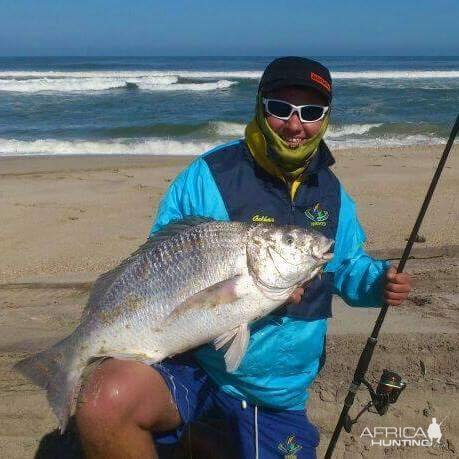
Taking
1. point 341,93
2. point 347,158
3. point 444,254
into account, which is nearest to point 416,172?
point 347,158

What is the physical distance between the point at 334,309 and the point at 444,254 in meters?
1.52

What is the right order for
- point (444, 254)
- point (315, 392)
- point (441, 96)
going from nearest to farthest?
point (315, 392) < point (444, 254) < point (441, 96)

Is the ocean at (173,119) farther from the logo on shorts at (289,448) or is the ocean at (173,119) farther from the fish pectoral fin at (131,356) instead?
the fish pectoral fin at (131,356)

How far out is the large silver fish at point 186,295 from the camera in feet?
7.77

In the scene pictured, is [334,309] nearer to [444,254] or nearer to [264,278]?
[444,254]

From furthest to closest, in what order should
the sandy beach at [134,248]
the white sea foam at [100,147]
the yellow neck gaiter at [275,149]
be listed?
the white sea foam at [100,147] → the sandy beach at [134,248] → the yellow neck gaiter at [275,149]

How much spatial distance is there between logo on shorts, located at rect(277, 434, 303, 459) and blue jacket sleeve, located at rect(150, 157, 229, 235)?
3.39 ft

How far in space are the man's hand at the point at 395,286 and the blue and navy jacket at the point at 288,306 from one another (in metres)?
0.08

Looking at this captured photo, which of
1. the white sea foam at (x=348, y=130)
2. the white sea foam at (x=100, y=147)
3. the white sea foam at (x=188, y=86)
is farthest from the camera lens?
the white sea foam at (x=188, y=86)

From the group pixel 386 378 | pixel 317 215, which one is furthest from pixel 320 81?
pixel 386 378

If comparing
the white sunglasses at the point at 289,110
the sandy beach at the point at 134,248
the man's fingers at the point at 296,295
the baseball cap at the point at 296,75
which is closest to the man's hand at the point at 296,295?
the man's fingers at the point at 296,295

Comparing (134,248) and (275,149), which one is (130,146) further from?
(275,149)

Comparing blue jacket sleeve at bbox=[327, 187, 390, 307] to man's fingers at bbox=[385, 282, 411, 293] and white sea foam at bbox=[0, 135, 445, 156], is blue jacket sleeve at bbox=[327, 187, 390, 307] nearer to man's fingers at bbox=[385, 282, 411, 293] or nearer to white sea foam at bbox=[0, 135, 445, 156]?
man's fingers at bbox=[385, 282, 411, 293]

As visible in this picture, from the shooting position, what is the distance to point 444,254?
5578 mm
